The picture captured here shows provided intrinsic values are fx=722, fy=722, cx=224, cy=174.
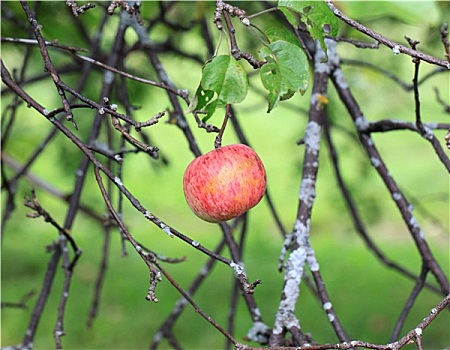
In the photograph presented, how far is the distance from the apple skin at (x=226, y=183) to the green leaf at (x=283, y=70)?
0.09 m

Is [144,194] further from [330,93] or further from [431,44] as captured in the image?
[431,44]

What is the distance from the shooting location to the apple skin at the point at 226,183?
865 millimetres

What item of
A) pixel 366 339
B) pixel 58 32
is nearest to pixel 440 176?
pixel 366 339

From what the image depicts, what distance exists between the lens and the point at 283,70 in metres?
0.84

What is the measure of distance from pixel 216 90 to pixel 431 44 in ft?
5.08

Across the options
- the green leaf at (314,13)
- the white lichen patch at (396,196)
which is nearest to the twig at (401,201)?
the white lichen patch at (396,196)

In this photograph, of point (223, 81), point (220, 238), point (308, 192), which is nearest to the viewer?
point (223, 81)

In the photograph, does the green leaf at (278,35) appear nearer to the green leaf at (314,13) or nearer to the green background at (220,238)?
the green leaf at (314,13)

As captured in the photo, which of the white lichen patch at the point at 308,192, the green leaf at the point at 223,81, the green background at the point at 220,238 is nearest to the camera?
the green leaf at the point at 223,81

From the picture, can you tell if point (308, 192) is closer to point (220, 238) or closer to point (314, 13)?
point (314, 13)

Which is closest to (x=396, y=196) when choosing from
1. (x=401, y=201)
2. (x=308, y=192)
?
(x=401, y=201)

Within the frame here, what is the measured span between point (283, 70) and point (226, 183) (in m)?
0.15

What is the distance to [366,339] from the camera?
2.69 m

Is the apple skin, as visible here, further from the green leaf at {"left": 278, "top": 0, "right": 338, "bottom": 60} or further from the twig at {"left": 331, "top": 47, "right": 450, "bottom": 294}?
the twig at {"left": 331, "top": 47, "right": 450, "bottom": 294}
